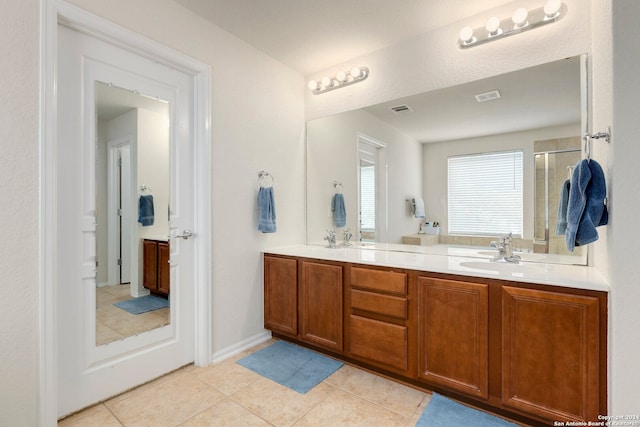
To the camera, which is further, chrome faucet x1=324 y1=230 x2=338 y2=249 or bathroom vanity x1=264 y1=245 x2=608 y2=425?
chrome faucet x1=324 y1=230 x2=338 y2=249

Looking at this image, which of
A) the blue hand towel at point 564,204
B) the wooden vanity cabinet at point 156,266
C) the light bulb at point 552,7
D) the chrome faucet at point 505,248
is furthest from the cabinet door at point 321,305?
the light bulb at point 552,7

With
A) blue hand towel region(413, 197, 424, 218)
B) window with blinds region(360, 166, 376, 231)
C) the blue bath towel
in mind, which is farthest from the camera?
window with blinds region(360, 166, 376, 231)

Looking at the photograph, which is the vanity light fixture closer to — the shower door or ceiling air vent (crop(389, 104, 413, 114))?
ceiling air vent (crop(389, 104, 413, 114))

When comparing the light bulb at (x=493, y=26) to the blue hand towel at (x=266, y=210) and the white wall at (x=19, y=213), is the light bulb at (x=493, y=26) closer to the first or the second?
the blue hand towel at (x=266, y=210)

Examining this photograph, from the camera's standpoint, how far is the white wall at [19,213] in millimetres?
1429

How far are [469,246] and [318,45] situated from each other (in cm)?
199

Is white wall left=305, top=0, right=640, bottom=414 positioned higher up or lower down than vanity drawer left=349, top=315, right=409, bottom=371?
higher up

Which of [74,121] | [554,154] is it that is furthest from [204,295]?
[554,154]

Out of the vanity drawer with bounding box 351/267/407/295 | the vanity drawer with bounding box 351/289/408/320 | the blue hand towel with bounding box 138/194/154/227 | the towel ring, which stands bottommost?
the vanity drawer with bounding box 351/289/408/320

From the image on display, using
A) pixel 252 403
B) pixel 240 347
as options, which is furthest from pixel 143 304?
pixel 252 403

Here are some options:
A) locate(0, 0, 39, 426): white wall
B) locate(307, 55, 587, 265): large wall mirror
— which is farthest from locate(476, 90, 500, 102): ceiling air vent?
locate(0, 0, 39, 426): white wall

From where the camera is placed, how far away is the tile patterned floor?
1.68 meters

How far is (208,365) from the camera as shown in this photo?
2.26m

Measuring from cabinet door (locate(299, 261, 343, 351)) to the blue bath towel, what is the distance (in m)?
1.38
